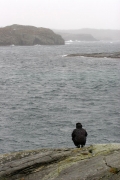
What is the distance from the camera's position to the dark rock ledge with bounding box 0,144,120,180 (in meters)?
9.29

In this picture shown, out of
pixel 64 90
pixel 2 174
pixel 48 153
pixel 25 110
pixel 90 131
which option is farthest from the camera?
pixel 64 90

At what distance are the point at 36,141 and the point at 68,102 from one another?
1585cm

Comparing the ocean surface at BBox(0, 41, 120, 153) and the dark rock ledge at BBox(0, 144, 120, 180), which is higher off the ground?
the dark rock ledge at BBox(0, 144, 120, 180)

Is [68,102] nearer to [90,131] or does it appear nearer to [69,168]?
[90,131]

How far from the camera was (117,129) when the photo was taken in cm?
3055

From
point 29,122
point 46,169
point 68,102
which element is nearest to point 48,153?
point 46,169

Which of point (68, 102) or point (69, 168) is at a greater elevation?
point (69, 168)

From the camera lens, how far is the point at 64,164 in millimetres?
10422

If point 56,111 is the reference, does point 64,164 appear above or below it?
above

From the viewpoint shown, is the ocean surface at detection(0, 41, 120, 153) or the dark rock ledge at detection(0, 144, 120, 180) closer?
the dark rock ledge at detection(0, 144, 120, 180)

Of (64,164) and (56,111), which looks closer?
(64,164)

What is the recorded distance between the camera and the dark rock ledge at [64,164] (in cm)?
929

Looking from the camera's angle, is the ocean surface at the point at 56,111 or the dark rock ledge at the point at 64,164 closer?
the dark rock ledge at the point at 64,164

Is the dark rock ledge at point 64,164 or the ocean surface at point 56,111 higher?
the dark rock ledge at point 64,164
